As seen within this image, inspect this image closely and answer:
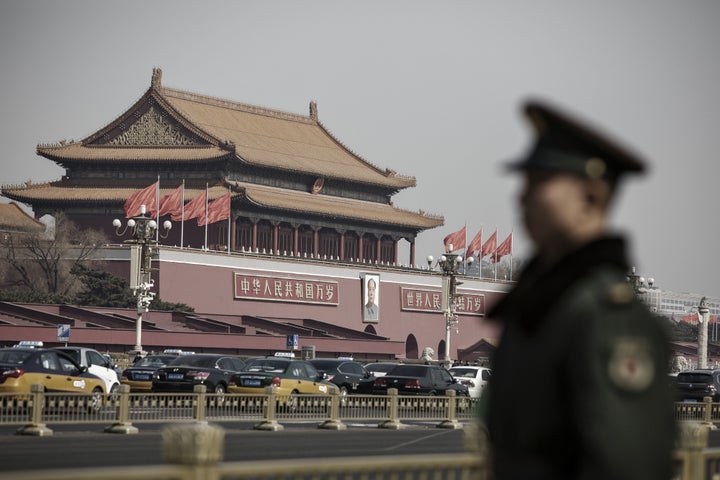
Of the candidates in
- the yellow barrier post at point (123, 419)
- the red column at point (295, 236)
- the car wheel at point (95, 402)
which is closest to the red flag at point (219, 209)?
the red column at point (295, 236)

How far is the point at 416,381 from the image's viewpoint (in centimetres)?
3153

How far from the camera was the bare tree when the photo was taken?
209 ft

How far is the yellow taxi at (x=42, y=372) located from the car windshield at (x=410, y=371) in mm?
8074

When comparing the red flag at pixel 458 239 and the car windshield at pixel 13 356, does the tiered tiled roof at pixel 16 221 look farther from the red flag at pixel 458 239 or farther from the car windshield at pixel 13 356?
the car windshield at pixel 13 356

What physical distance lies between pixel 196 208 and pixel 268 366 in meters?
37.1

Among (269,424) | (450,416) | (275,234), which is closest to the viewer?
(269,424)

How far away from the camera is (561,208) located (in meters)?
3.29

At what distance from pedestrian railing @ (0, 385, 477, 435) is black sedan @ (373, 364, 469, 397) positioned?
2.31ft

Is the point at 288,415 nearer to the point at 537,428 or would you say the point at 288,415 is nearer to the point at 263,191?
the point at 537,428

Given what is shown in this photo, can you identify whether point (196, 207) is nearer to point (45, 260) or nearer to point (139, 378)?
point (45, 260)

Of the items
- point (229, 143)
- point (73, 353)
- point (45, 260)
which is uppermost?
Result: point (229, 143)

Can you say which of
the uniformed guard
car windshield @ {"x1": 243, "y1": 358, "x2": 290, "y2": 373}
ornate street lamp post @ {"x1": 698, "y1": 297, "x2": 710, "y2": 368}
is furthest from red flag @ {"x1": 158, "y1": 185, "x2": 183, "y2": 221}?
the uniformed guard

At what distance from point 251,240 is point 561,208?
230ft

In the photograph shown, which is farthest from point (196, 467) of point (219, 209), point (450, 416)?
point (219, 209)
